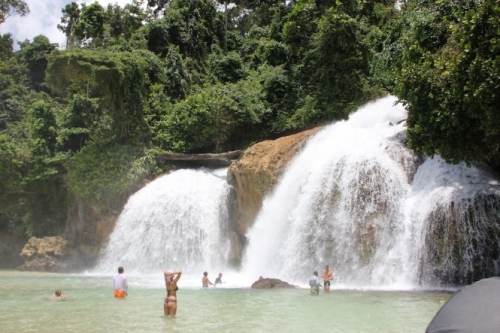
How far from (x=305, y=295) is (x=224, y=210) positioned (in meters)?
9.77

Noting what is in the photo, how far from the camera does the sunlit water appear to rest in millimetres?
8641

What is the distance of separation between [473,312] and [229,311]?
8.27 meters

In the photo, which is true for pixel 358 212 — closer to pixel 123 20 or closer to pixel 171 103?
pixel 171 103

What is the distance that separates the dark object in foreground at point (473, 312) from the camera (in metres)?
2.70

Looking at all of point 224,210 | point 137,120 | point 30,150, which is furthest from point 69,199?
point 224,210

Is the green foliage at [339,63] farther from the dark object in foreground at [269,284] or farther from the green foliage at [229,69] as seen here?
the dark object in foreground at [269,284]

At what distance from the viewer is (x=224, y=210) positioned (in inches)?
882

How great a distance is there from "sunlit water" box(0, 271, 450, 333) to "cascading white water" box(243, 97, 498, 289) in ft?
5.85

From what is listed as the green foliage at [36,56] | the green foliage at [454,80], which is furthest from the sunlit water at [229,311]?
the green foliage at [36,56]

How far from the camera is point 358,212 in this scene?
15844 mm

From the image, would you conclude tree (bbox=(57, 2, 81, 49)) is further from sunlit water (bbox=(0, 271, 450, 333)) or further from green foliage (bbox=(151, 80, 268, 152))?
sunlit water (bbox=(0, 271, 450, 333))

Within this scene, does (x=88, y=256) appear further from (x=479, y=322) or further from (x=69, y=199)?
(x=479, y=322)

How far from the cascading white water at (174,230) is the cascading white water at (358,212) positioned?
309 centimetres

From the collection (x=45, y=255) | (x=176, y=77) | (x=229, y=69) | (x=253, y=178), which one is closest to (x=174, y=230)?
(x=253, y=178)
